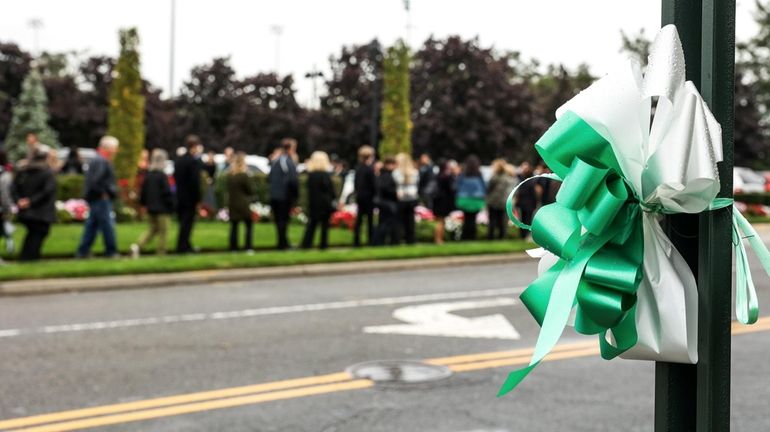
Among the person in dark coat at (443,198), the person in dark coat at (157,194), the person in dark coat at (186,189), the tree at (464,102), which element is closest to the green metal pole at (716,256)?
the person in dark coat at (157,194)

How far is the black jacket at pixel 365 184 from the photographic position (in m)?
17.2

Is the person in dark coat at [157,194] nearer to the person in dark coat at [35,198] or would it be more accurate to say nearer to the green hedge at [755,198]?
the person in dark coat at [35,198]

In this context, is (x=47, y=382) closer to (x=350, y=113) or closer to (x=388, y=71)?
(x=388, y=71)

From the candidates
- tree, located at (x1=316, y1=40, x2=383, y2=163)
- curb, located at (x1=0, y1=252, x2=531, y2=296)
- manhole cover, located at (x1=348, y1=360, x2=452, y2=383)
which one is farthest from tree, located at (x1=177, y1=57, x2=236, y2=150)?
manhole cover, located at (x1=348, y1=360, x2=452, y2=383)

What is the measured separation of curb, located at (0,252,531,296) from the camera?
11.7m

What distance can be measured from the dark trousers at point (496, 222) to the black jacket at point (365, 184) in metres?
3.36

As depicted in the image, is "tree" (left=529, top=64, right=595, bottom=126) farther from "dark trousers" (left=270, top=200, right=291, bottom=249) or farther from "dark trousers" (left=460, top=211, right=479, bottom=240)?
"dark trousers" (left=270, top=200, right=291, bottom=249)

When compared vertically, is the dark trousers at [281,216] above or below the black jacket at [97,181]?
below

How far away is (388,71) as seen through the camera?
87.1 feet

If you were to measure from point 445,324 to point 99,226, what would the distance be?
24.5ft

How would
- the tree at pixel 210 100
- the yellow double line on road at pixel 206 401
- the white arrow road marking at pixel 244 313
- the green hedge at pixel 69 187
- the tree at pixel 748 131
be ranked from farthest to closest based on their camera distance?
1. the tree at pixel 210 100
2. the tree at pixel 748 131
3. the green hedge at pixel 69 187
4. the white arrow road marking at pixel 244 313
5. the yellow double line on road at pixel 206 401

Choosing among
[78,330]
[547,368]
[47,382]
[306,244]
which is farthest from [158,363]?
[306,244]

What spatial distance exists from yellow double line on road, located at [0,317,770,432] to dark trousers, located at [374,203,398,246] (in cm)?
977

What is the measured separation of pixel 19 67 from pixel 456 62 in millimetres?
32539
